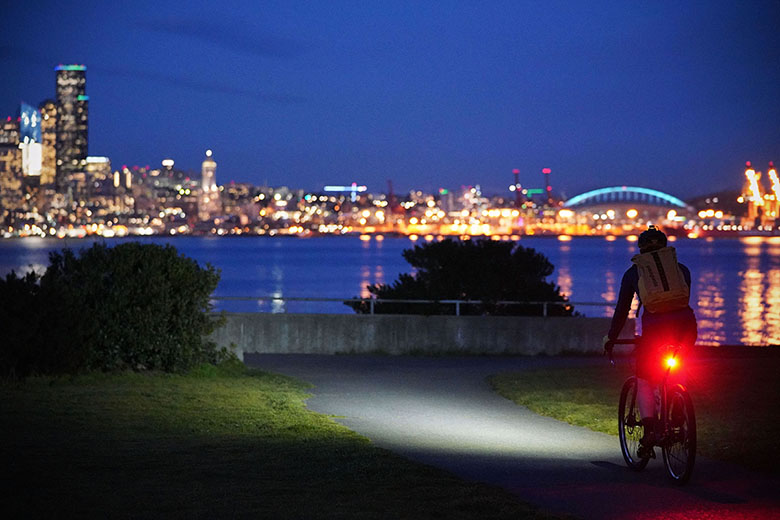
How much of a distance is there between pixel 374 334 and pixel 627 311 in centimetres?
1388

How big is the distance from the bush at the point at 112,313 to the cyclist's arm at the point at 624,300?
30.0 ft

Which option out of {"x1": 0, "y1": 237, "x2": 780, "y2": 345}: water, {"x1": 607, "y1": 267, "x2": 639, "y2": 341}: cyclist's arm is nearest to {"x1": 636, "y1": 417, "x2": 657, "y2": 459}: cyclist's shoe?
{"x1": 607, "y1": 267, "x2": 639, "y2": 341}: cyclist's arm

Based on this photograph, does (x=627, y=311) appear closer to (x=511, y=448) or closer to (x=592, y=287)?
(x=511, y=448)

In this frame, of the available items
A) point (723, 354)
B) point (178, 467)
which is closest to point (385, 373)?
point (723, 354)

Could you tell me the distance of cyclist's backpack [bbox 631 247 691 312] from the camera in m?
7.97

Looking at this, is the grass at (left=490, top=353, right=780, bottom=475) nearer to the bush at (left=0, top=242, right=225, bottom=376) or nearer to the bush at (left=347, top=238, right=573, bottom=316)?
the bush at (left=0, top=242, right=225, bottom=376)

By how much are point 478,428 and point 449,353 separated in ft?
33.2

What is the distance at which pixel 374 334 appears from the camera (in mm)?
21891

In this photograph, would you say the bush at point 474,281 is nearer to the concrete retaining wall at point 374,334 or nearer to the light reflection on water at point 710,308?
the concrete retaining wall at point 374,334

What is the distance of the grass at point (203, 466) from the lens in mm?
6965

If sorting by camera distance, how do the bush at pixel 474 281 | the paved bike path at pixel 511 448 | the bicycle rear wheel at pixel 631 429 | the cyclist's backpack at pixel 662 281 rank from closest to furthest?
the paved bike path at pixel 511 448, the cyclist's backpack at pixel 662 281, the bicycle rear wheel at pixel 631 429, the bush at pixel 474 281

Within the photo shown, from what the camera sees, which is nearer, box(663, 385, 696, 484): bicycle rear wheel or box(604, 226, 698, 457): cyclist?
box(663, 385, 696, 484): bicycle rear wheel

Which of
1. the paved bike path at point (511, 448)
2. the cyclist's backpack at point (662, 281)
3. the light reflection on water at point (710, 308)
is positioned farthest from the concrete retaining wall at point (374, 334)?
the light reflection on water at point (710, 308)

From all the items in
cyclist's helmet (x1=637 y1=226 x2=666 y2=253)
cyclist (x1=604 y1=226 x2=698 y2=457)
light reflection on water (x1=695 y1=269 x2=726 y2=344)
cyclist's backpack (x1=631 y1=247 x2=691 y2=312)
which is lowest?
light reflection on water (x1=695 y1=269 x2=726 y2=344)
